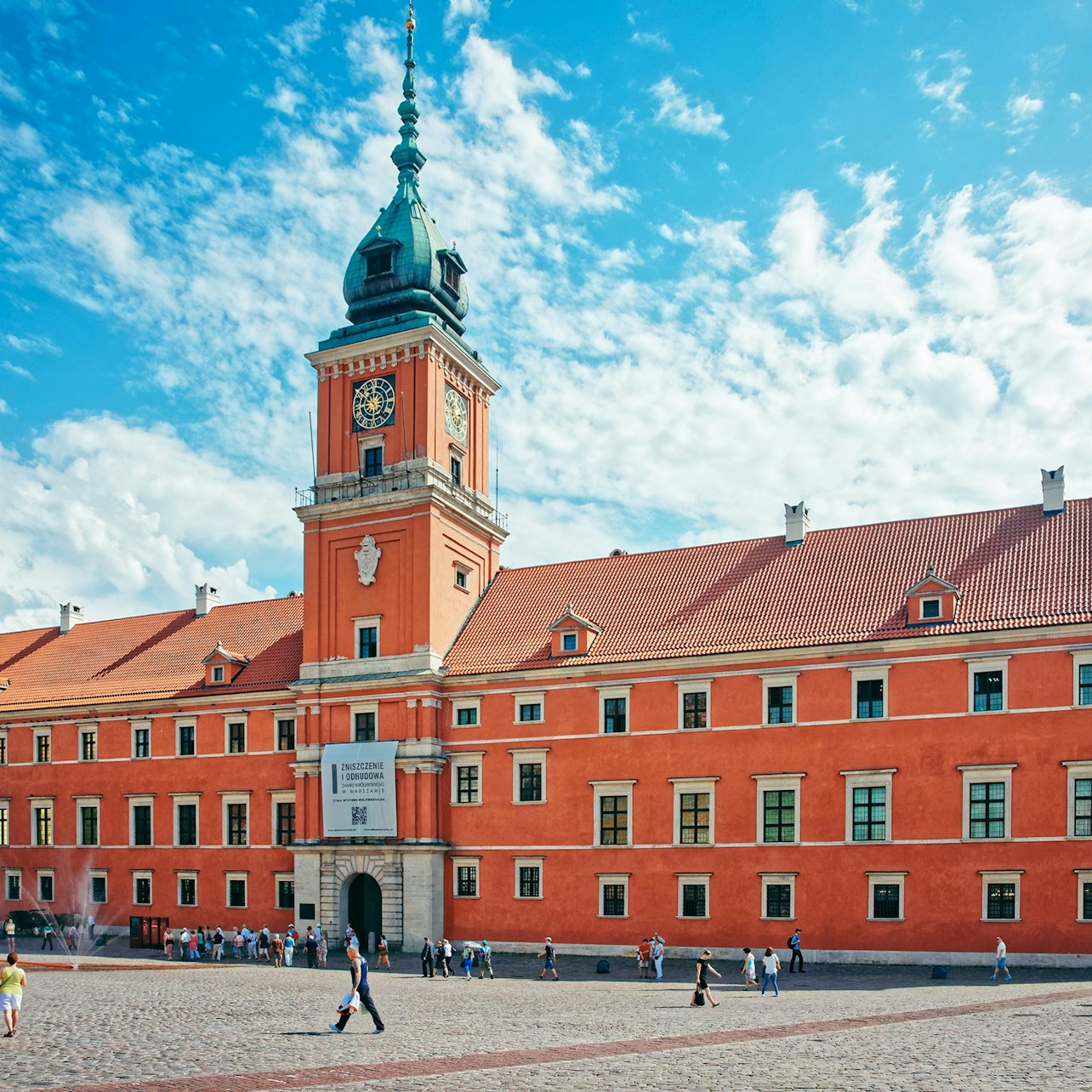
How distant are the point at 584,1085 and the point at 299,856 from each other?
29.9m

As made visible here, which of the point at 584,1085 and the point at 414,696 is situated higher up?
the point at 414,696

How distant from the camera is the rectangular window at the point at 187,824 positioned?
48094 millimetres

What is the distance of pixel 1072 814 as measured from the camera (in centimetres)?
3375

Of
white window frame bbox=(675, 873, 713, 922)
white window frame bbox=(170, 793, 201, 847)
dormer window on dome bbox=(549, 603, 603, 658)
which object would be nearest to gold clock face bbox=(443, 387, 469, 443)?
dormer window on dome bbox=(549, 603, 603, 658)

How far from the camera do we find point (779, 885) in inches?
1462

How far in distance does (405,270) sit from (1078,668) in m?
29.1

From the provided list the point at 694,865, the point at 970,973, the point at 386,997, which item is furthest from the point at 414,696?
the point at 970,973

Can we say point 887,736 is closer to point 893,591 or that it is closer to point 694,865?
point 893,591

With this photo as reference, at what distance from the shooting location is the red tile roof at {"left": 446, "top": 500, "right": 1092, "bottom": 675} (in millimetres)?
36844

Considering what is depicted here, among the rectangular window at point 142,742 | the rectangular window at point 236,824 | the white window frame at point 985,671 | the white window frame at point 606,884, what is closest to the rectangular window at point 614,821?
the white window frame at point 606,884

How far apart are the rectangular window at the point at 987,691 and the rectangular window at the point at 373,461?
23331 millimetres

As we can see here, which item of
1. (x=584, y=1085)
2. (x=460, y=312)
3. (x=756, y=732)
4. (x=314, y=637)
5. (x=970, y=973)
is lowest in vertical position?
(x=970, y=973)

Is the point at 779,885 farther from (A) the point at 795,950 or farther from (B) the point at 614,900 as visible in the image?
(B) the point at 614,900

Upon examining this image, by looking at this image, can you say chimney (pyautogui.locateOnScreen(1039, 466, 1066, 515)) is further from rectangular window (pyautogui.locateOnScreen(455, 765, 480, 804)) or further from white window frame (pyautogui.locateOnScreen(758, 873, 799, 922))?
rectangular window (pyautogui.locateOnScreen(455, 765, 480, 804))
